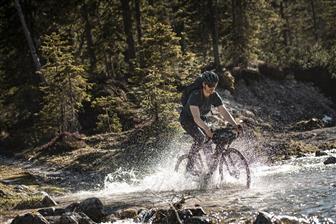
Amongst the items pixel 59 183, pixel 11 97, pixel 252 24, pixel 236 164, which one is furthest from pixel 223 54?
pixel 236 164

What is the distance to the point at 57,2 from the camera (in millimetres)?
36906

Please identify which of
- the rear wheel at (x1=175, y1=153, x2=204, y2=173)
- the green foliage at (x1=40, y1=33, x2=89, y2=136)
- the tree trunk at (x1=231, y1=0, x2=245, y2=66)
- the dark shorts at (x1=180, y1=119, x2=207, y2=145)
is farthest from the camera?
the tree trunk at (x1=231, y1=0, x2=245, y2=66)

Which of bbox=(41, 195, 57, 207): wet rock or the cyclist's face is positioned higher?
the cyclist's face

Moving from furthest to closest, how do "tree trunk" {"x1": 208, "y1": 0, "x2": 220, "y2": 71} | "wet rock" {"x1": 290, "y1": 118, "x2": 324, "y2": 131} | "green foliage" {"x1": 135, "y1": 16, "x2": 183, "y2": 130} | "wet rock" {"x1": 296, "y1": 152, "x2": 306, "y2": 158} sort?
"tree trunk" {"x1": 208, "y1": 0, "x2": 220, "y2": 71} → "wet rock" {"x1": 290, "y1": 118, "x2": 324, "y2": 131} → "green foliage" {"x1": 135, "y1": 16, "x2": 183, "y2": 130} → "wet rock" {"x1": 296, "y1": 152, "x2": 306, "y2": 158}

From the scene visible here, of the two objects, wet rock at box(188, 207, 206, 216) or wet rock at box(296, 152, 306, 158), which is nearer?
wet rock at box(188, 207, 206, 216)

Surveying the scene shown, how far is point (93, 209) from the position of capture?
10.6 m

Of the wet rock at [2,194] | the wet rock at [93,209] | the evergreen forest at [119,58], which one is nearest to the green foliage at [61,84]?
the evergreen forest at [119,58]

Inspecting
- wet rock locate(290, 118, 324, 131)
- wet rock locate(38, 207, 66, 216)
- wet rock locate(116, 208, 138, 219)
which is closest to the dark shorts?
wet rock locate(116, 208, 138, 219)

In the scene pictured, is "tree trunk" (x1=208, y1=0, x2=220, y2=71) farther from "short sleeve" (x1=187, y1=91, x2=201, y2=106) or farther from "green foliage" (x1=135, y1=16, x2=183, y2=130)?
"short sleeve" (x1=187, y1=91, x2=201, y2=106)

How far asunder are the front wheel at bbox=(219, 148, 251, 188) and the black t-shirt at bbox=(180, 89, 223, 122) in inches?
44.6

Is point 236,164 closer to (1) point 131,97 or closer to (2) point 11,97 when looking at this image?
(1) point 131,97

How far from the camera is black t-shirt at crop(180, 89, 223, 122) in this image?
1215cm

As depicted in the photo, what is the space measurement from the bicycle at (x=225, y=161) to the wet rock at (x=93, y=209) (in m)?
3.18

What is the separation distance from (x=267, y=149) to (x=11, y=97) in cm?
2143
